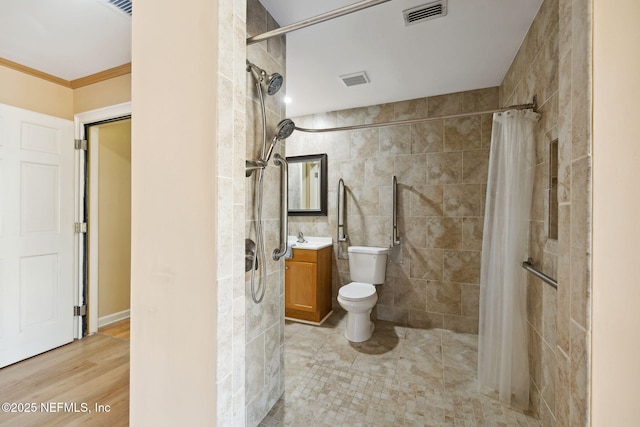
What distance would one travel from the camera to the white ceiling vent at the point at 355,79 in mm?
2422

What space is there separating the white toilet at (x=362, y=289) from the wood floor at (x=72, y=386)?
1.75 meters

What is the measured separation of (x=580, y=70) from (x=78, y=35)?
2.83 meters

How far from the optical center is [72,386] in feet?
6.35

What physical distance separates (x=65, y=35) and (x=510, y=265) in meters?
3.47

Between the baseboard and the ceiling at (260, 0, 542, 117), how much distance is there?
10.4 ft

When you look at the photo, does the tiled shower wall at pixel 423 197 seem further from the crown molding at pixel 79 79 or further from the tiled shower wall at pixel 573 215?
the tiled shower wall at pixel 573 215

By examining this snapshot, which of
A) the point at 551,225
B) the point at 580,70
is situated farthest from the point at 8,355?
the point at 551,225

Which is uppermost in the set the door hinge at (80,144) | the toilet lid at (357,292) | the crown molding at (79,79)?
the crown molding at (79,79)

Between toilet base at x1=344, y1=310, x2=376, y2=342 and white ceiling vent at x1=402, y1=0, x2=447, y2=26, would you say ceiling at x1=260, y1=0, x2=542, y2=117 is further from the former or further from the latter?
toilet base at x1=344, y1=310, x2=376, y2=342

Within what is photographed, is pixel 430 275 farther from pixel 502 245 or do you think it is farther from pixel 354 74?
pixel 354 74

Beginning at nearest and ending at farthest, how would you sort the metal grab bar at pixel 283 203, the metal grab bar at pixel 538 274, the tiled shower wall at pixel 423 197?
the metal grab bar at pixel 538 274
the metal grab bar at pixel 283 203
the tiled shower wall at pixel 423 197

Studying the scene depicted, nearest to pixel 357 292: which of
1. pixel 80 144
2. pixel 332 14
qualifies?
pixel 332 14

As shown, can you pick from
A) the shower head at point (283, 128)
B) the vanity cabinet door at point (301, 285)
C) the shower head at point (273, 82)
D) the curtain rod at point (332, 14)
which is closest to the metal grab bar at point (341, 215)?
the vanity cabinet door at point (301, 285)

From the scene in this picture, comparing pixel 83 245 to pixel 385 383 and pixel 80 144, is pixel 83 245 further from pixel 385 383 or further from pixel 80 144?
pixel 385 383
